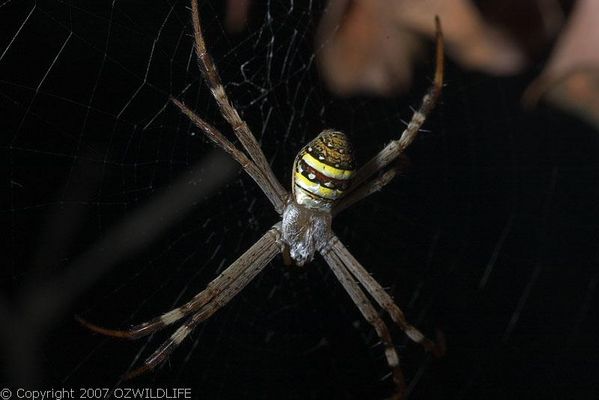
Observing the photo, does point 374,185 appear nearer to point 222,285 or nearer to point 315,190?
point 315,190

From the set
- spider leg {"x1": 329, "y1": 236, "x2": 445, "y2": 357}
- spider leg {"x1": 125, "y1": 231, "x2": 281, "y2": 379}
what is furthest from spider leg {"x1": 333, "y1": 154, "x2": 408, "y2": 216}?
spider leg {"x1": 125, "y1": 231, "x2": 281, "y2": 379}

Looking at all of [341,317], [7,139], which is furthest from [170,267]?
[341,317]

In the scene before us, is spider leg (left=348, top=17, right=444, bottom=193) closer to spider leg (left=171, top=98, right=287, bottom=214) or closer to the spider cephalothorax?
the spider cephalothorax

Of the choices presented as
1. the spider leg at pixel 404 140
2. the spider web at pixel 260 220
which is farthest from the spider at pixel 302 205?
the spider web at pixel 260 220

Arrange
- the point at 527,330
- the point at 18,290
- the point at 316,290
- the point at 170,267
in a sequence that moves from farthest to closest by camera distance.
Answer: the point at 527,330
the point at 316,290
the point at 170,267
the point at 18,290

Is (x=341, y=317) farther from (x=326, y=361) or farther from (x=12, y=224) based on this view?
(x=12, y=224)
